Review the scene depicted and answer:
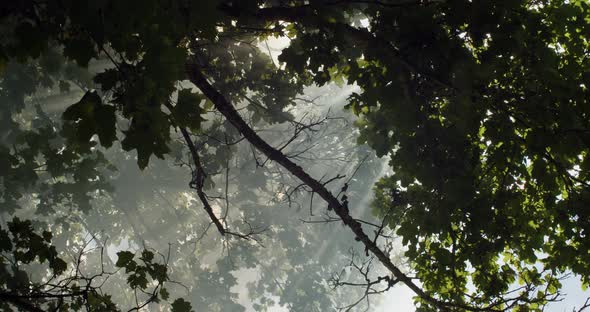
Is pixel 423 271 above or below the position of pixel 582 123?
below

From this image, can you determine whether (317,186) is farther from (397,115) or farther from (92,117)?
(92,117)

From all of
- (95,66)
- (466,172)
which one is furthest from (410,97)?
(95,66)

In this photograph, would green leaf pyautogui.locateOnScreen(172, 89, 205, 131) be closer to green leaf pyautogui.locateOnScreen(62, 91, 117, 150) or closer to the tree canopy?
the tree canopy

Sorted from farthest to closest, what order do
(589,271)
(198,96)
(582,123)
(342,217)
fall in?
(589,271), (342,217), (582,123), (198,96)

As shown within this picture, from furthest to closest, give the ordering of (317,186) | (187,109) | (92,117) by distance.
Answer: (317,186)
(187,109)
(92,117)

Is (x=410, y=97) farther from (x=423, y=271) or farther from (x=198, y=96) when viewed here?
(x=198, y=96)

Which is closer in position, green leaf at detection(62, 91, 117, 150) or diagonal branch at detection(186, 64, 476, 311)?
green leaf at detection(62, 91, 117, 150)

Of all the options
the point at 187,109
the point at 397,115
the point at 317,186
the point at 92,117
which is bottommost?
the point at 92,117

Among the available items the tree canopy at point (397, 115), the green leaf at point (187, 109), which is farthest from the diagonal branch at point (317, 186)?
the green leaf at point (187, 109)

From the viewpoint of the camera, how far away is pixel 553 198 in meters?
4.48

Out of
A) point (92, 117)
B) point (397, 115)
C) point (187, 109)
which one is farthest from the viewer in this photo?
point (397, 115)

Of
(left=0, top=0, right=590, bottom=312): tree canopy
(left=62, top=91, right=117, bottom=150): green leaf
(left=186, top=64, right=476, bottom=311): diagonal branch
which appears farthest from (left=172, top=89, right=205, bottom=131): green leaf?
(left=186, top=64, right=476, bottom=311): diagonal branch

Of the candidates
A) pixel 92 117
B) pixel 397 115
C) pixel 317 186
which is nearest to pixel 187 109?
pixel 92 117

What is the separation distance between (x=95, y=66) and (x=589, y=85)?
1370 centimetres
